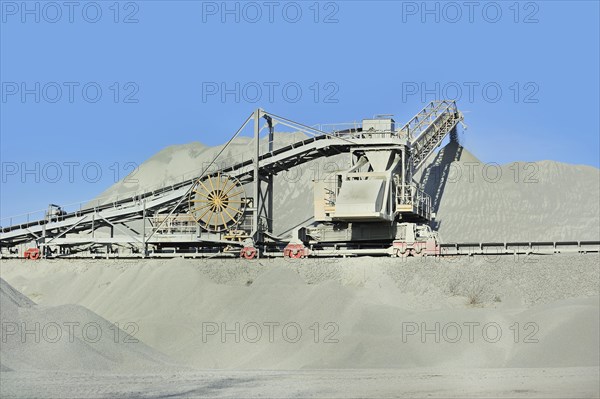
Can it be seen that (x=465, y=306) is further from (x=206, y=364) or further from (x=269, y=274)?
(x=206, y=364)

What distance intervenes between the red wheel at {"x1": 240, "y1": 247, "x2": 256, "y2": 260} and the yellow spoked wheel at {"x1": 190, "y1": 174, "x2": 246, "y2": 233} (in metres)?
3.99

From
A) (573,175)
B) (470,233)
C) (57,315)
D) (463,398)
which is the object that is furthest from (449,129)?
(463,398)

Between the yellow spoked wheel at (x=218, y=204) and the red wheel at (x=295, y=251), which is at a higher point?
the yellow spoked wheel at (x=218, y=204)

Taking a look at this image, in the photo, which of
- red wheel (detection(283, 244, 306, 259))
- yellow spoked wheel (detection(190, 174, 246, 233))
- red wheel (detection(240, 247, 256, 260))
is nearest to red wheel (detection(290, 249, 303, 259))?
red wheel (detection(283, 244, 306, 259))

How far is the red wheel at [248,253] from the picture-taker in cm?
5316

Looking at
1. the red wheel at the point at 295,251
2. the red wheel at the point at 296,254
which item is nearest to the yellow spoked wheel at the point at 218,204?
the red wheel at the point at 295,251

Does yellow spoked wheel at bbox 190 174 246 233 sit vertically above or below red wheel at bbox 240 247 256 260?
above

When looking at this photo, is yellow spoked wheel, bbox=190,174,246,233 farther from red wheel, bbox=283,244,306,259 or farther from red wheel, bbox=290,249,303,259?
red wheel, bbox=290,249,303,259

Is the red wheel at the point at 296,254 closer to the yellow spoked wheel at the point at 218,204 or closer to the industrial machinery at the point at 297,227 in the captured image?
the industrial machinery at the point at 297,227

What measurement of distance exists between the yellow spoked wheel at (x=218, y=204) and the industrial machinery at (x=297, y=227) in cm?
6

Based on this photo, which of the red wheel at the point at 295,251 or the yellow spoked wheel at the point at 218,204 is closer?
the red wheel at the point at 295,251

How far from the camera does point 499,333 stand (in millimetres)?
32500

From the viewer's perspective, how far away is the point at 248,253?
175 ft

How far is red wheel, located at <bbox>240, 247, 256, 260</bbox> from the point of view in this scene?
53.2 m
